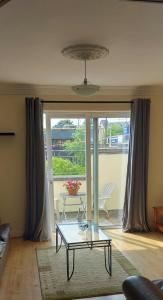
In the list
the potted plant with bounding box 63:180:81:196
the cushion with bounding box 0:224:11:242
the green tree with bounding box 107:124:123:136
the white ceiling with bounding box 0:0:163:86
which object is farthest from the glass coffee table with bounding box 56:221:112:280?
the white ceiling with bounding box 0:0:163:86

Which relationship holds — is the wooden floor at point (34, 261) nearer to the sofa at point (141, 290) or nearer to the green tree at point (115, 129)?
the sofa at point (141, 290)

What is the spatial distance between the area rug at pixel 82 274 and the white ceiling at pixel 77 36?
7.86 ft

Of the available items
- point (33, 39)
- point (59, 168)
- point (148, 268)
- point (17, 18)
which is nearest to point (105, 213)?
point (59, 168)

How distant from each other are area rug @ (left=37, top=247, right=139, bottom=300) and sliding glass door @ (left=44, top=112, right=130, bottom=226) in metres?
1.03

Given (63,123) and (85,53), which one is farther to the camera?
(63,123)

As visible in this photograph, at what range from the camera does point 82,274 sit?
3.39m

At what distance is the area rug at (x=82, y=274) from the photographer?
2998 mm

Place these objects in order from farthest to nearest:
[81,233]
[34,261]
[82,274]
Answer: [34,261] → [81,233] → [82,274]

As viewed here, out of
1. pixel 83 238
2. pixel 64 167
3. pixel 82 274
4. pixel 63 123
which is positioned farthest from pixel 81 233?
pixel 63 123

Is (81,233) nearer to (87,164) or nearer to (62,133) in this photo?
(87,164)

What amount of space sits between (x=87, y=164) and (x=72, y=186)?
0.45 m

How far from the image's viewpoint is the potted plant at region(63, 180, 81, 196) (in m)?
4.97

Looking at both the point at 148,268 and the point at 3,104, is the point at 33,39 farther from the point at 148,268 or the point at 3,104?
the point at 148,268

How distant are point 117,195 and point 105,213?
1.30 ft
